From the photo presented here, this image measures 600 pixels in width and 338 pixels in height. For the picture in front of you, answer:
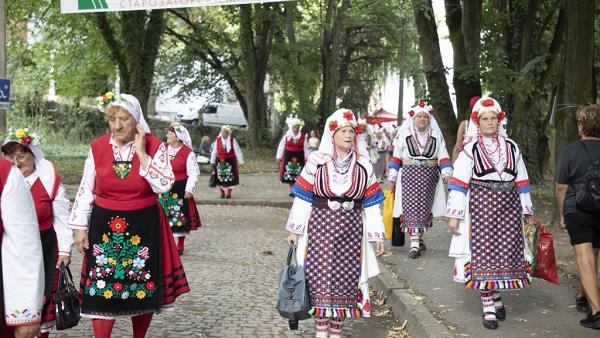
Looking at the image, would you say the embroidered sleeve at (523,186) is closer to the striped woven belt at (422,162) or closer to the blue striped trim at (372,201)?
the blue striped trim at (372,201)

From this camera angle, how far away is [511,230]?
693 centimetres

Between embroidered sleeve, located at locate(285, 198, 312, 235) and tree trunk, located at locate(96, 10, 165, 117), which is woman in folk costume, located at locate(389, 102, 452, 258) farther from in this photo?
tree trunk, located at locate(96, 10, 165, 117)

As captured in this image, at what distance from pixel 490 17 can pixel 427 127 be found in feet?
39.9

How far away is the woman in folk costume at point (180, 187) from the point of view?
35.7 ft

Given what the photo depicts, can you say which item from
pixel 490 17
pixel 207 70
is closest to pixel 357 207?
pixel 490 17

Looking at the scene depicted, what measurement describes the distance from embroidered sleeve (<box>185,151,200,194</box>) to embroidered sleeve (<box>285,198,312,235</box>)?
4585 millimetres

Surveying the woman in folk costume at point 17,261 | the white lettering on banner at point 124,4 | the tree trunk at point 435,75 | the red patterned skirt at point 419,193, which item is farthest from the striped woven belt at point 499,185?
the tree trunk at point 435,75

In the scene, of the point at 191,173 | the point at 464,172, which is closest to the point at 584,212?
the point at 464,172

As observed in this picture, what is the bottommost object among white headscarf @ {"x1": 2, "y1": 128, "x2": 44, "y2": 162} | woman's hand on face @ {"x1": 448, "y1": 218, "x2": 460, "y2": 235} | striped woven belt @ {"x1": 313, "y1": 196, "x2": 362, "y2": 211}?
woman's hand on face @ {"x1": 448, "y1": 218, "x2": 460, "y2": 235}

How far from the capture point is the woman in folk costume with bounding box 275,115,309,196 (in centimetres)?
1998

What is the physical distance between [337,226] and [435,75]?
10245mm

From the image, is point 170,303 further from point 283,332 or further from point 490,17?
point 490,17

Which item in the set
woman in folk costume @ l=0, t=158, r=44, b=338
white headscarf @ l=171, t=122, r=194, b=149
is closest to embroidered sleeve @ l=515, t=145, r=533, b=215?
woman in folk costume @ l=0, t=158, r=44, b=338

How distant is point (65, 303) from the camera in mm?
5316
